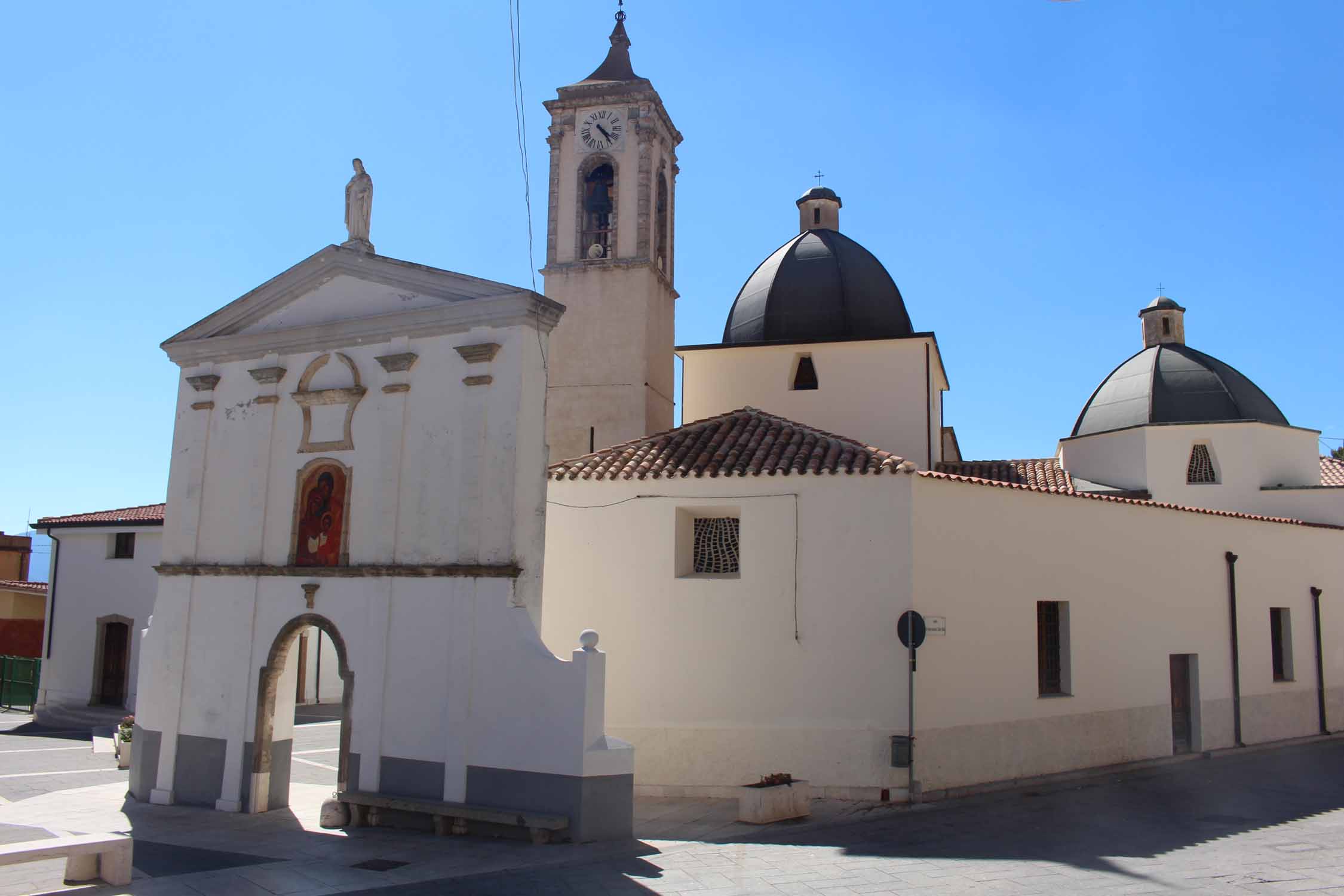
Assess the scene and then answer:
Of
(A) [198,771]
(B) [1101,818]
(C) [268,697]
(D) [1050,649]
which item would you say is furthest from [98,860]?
(D) [1050,649]

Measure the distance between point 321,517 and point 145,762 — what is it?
418 centimetres

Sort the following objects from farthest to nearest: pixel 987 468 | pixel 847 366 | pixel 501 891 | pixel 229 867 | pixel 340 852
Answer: pixel 987 468
pixel 847 366
pixel 340 852
pixel 229 867
pixel 501 891

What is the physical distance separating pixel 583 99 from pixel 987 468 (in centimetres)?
1152

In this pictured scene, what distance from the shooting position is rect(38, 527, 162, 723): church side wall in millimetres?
25000

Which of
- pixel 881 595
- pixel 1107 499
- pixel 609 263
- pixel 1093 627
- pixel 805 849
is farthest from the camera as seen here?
pixel 609 263

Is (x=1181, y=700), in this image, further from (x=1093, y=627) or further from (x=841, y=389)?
(x=841, y=389)

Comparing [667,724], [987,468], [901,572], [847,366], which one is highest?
[847,366]

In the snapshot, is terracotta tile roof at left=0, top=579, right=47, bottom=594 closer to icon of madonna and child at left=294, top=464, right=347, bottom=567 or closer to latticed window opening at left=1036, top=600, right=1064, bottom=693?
icon of madonna and child at left=294, top=464, right=347, bottom=567

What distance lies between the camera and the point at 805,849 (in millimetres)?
10664

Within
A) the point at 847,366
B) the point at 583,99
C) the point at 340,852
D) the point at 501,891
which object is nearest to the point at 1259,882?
the point at 501,891

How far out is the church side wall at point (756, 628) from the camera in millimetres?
13195

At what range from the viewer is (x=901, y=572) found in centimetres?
1323

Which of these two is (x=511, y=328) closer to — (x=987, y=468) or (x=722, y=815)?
(x=722, y=815)

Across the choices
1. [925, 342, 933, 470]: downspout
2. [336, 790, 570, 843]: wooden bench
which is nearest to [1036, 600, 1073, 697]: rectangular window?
[925, 342, 933, 470]: downspout
